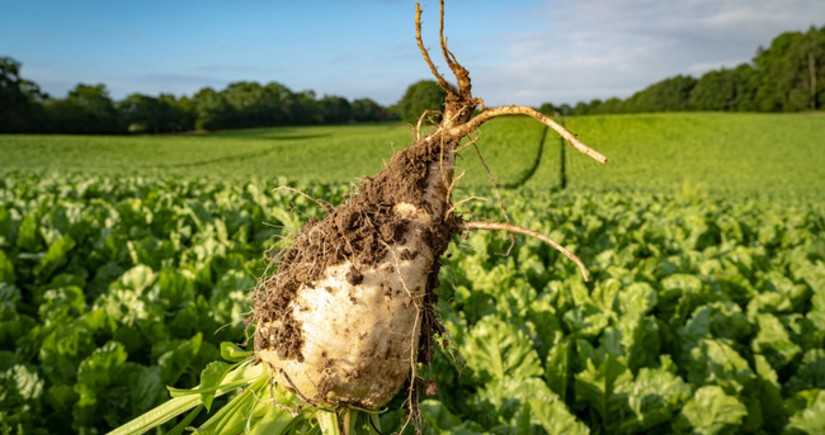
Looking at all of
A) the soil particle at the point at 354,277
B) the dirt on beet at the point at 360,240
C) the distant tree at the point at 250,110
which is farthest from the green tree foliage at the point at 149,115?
the soil particle at the point at 354,277

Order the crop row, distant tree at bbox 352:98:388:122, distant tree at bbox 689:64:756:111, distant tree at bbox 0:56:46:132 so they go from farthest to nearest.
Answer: distant tree at bbox 352:98:388:122
distant tree at bbox 689:64:756:111
distant tree at bbox 0:56:46:132
the crop row

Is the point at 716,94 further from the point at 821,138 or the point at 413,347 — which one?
the point at 413,347

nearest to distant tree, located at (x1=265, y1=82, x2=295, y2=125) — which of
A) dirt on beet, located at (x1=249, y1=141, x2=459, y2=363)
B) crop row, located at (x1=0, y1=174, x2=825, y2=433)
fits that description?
crop row, located at (x1=0, y1=174, x2=825, y2=433)

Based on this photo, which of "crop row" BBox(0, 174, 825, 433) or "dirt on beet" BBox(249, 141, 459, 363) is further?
"crop row" BBox(0, 174, 825, 433)

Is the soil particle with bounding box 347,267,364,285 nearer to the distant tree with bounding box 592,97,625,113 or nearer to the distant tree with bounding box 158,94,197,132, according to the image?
the distant tree with bounding box 158,94,197,132

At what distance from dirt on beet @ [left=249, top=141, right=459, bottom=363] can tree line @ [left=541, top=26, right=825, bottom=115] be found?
227 ft

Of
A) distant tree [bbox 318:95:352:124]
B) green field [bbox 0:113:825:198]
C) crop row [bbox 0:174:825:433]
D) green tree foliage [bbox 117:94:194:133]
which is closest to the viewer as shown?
crop row [bbox 0:174:825:433]

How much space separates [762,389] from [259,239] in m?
5.56

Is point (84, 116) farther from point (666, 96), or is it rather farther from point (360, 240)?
point (666, 96)

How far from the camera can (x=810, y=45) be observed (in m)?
76.6

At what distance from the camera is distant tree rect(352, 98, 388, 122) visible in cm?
9506

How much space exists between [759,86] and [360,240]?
Answer: 94157 millimetres

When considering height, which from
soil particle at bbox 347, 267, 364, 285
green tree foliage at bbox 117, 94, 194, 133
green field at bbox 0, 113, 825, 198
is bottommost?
green field at bbox 0, 113, 825, 198

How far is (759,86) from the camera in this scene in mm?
79688
